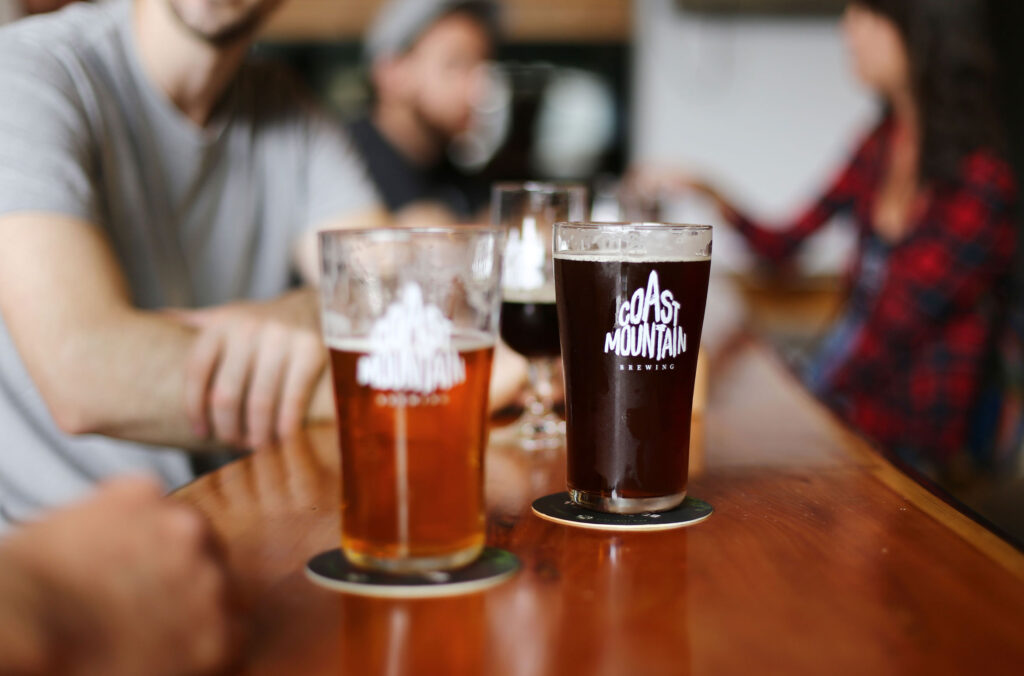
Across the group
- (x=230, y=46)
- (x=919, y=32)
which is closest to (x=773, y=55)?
(x=919, y=32)

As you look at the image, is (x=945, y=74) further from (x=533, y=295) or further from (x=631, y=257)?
(x=631, y=257)

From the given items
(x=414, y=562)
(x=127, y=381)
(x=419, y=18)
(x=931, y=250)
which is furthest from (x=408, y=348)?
(x=419, y=18)

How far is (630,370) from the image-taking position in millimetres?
693

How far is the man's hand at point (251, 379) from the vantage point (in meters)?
1.03

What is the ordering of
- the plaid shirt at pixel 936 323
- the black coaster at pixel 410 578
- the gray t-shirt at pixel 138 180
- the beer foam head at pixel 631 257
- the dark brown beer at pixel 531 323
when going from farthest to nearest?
1. the plaid shirt at pixel 936 323
2. the gray t-shirt at pixel 138 180
3. the dark brown beer at pixel 531 323
4. the beer foam head at pixel 631 257
5. the black coaster at pixel 410 578

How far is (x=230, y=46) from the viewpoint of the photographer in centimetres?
155

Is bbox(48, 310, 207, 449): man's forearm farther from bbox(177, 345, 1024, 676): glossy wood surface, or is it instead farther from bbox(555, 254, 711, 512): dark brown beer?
bbox(555, 254, 711, 512): dark brown beer

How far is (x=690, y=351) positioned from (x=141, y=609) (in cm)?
42

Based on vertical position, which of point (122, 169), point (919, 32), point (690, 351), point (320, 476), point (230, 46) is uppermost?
point (919, 32)

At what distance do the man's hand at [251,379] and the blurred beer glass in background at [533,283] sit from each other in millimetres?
223

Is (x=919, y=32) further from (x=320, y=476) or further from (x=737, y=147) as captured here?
(x=737, y=147)

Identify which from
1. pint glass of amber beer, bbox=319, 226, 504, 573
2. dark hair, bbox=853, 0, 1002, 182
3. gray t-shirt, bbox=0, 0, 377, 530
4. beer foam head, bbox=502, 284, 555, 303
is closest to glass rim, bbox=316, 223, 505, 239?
pint glass of amber beer, bbox=319, 226, 504, 573

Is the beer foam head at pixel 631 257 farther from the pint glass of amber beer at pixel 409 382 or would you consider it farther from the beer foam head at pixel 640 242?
the pint glass of amber beer at pixel 409 382

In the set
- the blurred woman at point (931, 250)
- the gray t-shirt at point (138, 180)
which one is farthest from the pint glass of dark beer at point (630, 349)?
the blurred woman at point (931, 250)
